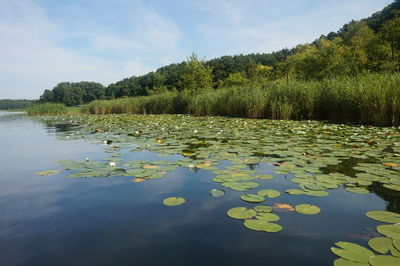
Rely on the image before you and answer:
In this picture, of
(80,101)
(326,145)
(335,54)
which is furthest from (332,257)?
(80,101)

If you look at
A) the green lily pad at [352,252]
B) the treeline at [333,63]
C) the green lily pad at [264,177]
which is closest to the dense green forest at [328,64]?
the treeline at [333,63]

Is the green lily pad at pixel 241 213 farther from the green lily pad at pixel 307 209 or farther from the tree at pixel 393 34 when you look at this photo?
the tree at pixel 393 34

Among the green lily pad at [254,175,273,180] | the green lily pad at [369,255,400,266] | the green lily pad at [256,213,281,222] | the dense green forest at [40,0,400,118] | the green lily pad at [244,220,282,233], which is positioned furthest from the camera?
the dense green forest at [40,0,400,118]

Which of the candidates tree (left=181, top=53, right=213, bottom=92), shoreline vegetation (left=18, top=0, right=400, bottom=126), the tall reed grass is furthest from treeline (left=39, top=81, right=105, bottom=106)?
the tall reed grass

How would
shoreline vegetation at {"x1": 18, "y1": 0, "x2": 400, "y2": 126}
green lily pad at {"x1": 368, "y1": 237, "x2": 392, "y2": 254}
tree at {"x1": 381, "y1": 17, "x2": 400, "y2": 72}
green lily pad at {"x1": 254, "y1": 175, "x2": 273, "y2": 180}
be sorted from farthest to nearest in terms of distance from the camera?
tree at {"x1": 381, "y1": 17, "x2": 400, "y2": 72} < shoreline vegetation at {"x1": 18, "y1": 0, "x2": 400, "y2": 126} < green lily pad at {"x1": 254, "y1": 175, "x2": 273, "y2": 180} < green lily pad at {"x1": 368, "y1": 237, "x2": 392, "y2": 254}

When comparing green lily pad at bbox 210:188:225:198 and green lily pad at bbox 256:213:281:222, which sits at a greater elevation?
green lily pad at bbox 210:188:225:198

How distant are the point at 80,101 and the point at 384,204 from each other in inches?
4135

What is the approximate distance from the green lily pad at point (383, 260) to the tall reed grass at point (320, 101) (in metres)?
7.06

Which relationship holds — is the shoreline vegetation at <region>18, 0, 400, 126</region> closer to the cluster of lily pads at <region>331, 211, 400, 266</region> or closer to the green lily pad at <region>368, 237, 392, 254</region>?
the cluster of lily pads at <region>331, 211, 400, 266</region>

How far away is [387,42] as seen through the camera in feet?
77.8

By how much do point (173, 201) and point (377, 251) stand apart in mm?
1437

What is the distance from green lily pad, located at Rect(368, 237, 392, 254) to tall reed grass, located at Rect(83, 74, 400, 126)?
6.86 metres

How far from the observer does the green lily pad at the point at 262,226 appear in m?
1.61

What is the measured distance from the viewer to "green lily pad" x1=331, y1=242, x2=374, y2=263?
49.7 inches
